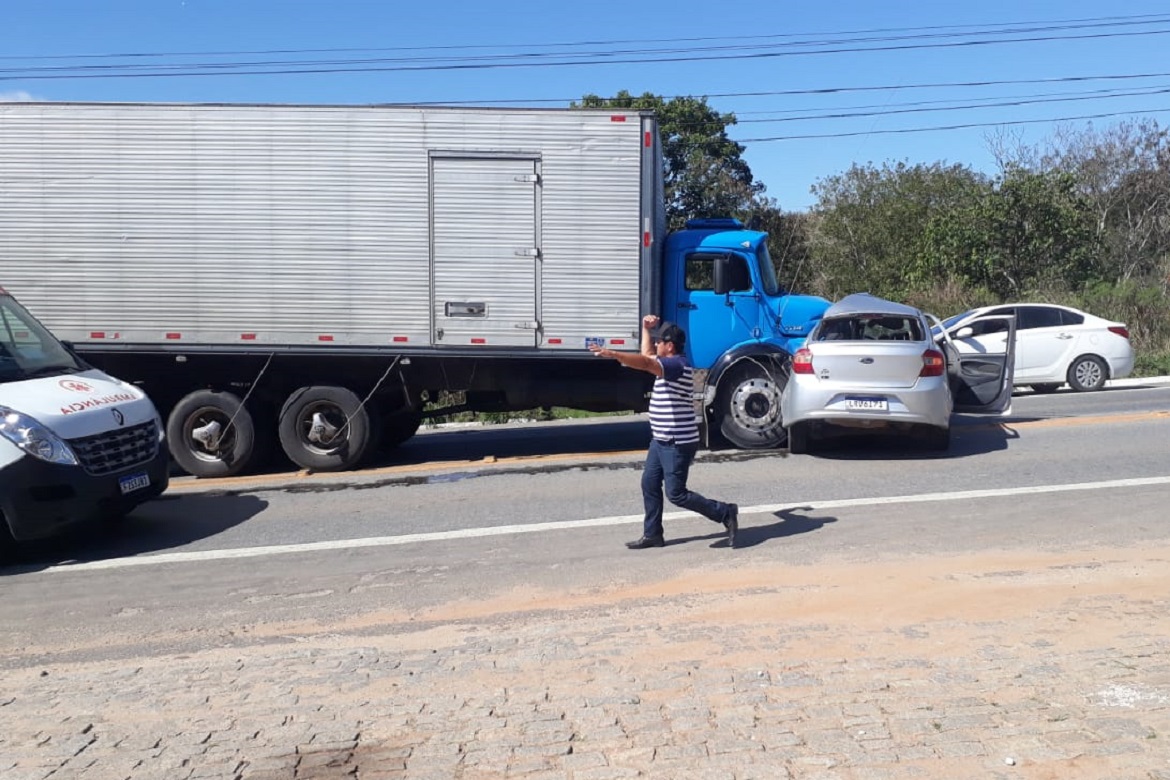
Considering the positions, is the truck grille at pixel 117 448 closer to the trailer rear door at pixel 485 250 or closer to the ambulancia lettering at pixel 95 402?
the ambulancia lettering at pixel 95 402

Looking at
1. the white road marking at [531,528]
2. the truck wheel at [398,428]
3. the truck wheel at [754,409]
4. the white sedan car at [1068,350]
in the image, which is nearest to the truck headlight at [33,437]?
the white road marking at [531,528]

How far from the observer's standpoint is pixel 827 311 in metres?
11.8

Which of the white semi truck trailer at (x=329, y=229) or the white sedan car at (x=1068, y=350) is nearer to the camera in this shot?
the white semi truck trailer at (x=329, y=229)

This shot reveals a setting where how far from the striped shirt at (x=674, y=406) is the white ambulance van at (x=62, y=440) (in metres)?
4.24

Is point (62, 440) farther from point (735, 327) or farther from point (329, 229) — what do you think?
point (735, 327)

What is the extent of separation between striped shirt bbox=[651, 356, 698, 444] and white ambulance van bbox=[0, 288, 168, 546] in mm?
4236

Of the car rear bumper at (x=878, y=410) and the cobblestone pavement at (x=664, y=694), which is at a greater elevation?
the car rear bumper at (x=878, y=410)

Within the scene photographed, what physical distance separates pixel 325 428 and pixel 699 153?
2098 cm

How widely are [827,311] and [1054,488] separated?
3.15 meters

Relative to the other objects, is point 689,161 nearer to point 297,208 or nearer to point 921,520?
point 297,208

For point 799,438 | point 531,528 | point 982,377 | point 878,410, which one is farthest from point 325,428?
point 982,377

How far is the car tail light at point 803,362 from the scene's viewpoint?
37.0 feet

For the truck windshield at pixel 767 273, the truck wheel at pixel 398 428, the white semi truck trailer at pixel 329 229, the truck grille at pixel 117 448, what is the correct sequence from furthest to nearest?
the truck wheel at pixel 398 428 < the truck windshield at pixel 767 273 < the white semi truck trailer at pixel 329 229 < the truck grille at pixel 117 448

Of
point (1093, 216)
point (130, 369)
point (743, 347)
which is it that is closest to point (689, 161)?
point (1093, 216)
